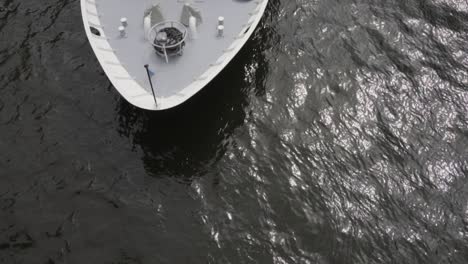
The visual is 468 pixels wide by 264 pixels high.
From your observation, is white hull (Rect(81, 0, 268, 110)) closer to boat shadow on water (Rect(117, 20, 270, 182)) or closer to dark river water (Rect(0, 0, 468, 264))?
boat shadow on water (Rect(117, 20, 270, 182))

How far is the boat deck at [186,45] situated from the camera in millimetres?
16859

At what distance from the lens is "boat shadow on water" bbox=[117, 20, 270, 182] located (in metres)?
17.0

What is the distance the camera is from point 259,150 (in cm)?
1738

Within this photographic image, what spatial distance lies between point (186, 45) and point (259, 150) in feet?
17.1

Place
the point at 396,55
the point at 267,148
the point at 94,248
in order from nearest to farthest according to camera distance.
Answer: the point at 94,248
the point at 267,148
the point at 396,55

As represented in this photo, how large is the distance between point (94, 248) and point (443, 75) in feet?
52.9

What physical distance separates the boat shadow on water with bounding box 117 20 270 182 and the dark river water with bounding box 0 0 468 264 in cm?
6

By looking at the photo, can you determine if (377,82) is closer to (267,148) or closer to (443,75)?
(443,75)

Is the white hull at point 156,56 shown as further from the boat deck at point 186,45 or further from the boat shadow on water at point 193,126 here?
the boat shadow on water at point 193,126

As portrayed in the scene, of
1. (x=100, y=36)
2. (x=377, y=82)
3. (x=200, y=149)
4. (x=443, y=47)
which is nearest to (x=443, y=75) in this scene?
(x=443, y=47)

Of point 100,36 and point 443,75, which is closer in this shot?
point 100,36

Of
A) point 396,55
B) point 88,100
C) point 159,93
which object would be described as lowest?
point 88,100

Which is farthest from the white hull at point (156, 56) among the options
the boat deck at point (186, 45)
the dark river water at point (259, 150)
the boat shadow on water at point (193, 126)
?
the dark river water at point (259, 150)

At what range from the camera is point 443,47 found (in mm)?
20391
